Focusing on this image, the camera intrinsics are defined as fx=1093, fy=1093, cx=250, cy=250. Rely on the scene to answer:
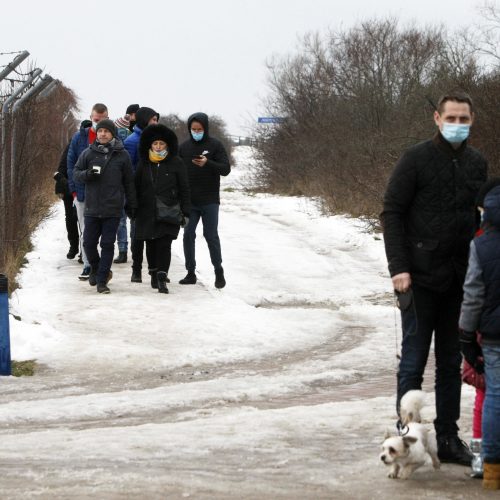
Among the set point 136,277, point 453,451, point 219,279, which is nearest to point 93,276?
point 136,277

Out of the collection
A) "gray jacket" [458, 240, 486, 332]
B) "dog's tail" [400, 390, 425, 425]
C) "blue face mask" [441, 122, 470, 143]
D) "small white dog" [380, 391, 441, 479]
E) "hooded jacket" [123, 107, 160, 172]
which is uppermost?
"blue face mask" [441, 122, 470, 143]

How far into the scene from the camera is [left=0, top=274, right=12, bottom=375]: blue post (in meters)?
9.39

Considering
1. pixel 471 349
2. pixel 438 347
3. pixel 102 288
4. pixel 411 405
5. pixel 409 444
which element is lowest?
pixel 102 288

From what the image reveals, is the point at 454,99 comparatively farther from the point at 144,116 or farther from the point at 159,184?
the point at 144,116

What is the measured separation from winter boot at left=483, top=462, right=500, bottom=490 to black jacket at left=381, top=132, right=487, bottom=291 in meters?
0.99

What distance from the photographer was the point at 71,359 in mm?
9906

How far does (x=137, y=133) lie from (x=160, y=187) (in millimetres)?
1567

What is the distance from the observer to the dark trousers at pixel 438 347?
5.99m

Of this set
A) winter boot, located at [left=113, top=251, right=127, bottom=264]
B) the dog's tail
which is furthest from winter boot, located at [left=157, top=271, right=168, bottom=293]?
the dog's tail

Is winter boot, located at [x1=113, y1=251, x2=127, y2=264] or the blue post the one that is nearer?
the blue post

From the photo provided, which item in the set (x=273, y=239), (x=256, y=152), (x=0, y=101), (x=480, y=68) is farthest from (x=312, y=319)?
(x=256, y=152)

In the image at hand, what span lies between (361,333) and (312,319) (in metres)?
0.76

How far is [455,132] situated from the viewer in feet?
19.4

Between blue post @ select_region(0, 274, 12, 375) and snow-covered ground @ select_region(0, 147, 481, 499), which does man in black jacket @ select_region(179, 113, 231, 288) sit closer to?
snow-covered ground @ select_region(0, 147, 481, 499)
